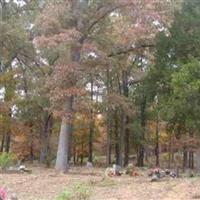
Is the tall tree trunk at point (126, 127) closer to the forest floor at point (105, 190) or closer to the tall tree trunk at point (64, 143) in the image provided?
the tall tree trunk at point (64, 143)

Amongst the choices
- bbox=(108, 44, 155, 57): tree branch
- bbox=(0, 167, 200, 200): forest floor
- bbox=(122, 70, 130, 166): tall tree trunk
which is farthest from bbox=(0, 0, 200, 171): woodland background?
bbox=(0, 167, 200, 200): forest floor

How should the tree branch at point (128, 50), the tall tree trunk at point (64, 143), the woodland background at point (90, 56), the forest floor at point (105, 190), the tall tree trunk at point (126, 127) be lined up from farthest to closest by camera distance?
the tall tree trunk at point (126, 127) < the tree branch at point (128, 50) < the tall tree trunk at point (64, 143) < the woodland background at point (90, 56) < the forest floor at point (105, 190)

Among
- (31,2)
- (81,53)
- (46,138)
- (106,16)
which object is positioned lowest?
(46,138)

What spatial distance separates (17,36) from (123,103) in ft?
19.2

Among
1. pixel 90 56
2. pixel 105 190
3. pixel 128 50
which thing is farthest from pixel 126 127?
pixel 105 190

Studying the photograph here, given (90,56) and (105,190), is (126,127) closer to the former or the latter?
(90,56)

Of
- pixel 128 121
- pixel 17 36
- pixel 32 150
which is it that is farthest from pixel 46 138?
pixel 17 36

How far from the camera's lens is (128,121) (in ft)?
120

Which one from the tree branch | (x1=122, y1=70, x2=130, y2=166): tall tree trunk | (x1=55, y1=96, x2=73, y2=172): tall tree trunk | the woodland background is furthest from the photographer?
(x1=122, y1=70, x2=130, y2=166): tall tree trunk

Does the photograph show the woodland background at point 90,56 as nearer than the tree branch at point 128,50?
Yes

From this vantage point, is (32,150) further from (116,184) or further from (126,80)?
(116,184)

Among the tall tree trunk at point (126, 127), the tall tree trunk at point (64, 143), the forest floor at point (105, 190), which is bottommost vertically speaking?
the forest floor at point (105, 190)

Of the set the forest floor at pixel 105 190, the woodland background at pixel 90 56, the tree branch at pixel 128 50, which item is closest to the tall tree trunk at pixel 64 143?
the woodland background at pixel 90 56

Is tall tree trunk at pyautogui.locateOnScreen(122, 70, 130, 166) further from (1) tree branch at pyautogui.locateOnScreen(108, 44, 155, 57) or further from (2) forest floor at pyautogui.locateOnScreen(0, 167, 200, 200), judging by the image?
(2) forest floor at pyautogui.locateOnScreen(0, 167, 200, 200)
